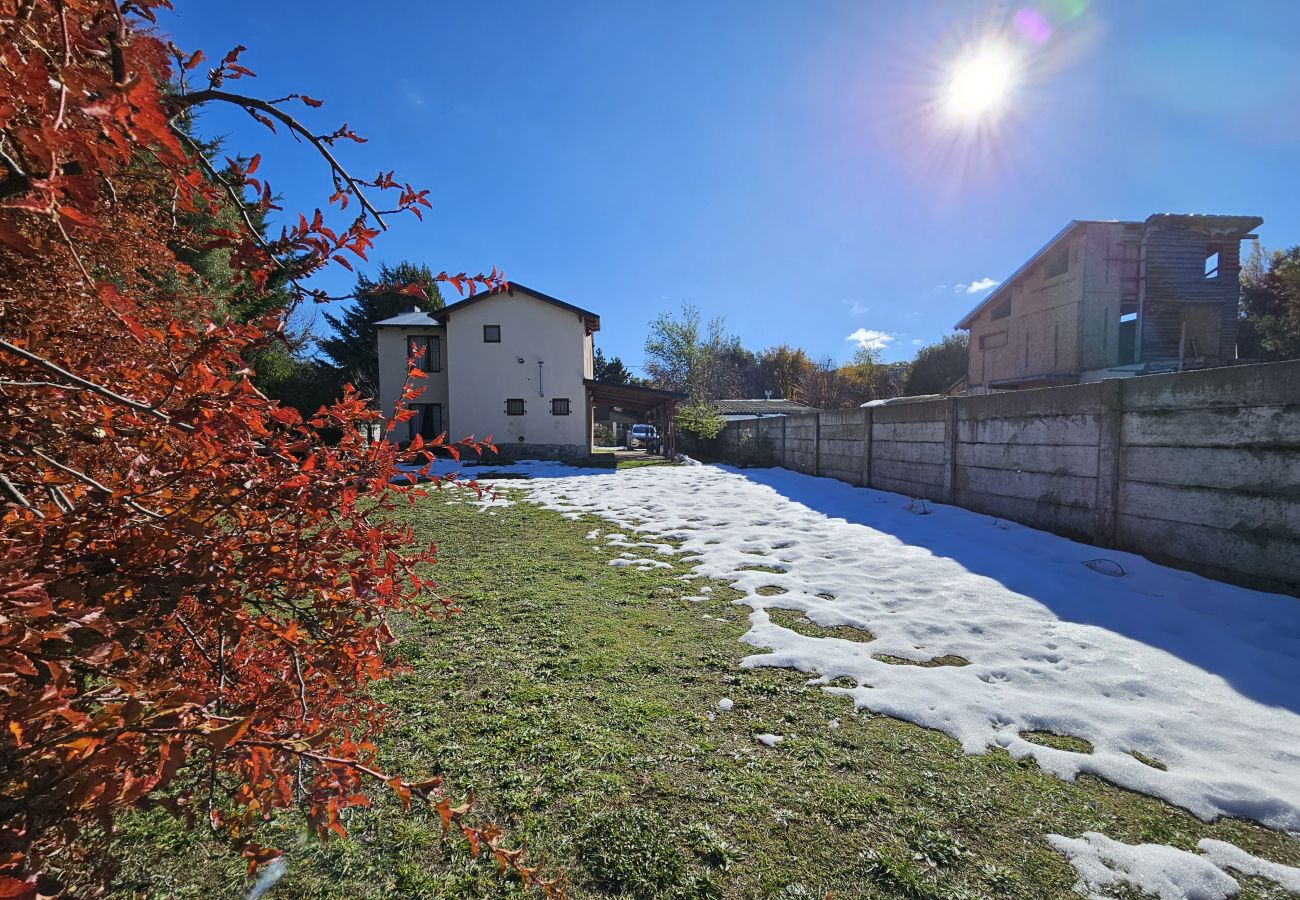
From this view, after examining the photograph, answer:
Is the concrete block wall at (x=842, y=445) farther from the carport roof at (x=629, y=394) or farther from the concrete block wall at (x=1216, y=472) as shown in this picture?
the carport roof at (x=629, y=394)

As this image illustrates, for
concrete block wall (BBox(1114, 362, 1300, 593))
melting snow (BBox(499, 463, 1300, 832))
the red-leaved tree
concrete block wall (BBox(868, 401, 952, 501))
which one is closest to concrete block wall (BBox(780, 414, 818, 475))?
concrete block wall (BBox(868, 401, 952, 501))

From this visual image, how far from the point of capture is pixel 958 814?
182cm

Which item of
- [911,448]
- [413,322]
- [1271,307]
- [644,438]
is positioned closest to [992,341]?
[1271,307]

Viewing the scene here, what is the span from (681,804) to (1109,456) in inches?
183

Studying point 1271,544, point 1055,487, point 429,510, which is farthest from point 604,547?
point 1271,544

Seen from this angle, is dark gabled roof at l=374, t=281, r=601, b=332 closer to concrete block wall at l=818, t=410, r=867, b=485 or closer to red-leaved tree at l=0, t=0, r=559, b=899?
concrete block wall at l=818, t=410, r=867, b=485

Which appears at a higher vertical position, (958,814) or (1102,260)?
(1102,260)

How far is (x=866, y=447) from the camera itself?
28.3 feet

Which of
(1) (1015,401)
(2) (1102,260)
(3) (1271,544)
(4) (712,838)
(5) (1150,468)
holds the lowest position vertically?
(4) (712,838)

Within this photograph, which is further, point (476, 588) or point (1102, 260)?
point (1102, 260)

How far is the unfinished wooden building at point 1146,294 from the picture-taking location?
43.1ft

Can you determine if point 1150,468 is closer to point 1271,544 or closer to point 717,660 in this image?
point 1271,544

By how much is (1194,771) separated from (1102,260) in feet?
53.7

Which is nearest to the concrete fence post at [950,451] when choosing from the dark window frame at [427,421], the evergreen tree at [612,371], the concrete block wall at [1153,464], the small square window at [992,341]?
the concrete block wall at [1153,464]
